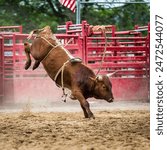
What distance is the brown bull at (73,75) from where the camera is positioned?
9039 millimetres

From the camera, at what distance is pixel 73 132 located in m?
7.27

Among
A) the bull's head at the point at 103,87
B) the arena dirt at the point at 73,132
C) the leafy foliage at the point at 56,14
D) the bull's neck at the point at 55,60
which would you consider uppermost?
the leafy foliage at the point at 56,14

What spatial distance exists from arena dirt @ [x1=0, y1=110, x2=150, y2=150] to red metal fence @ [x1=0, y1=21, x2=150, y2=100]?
3.05m

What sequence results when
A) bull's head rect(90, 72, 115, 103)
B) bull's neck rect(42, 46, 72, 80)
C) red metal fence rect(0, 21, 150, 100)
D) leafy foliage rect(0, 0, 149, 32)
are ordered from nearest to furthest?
bull's head rect(90, 72, 115, 103), bull's neck rect(42, 46, 72, 80), red metal fence rect(0, 21, 150, 100), leafy foliage rect(0, 0, 149, 32)

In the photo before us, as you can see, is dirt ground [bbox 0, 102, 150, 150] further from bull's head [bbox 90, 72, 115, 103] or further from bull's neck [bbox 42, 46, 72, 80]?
bull's neck [bbox 42, 46, 72, 80]

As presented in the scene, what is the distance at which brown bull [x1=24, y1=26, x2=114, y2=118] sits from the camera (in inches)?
356

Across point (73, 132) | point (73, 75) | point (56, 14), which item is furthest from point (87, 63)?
point (56, 14)

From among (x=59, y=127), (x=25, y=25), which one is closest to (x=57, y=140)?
(x=59, y=127)

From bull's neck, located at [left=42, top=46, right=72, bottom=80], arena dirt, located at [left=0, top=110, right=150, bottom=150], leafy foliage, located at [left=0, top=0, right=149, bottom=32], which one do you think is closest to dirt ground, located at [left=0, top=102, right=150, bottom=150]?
arena dirt, located at [left=0, top=110, right=150, bottom=150]

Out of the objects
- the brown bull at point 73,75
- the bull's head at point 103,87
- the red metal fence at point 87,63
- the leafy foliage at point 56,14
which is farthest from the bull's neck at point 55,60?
the leafy foliage at point 56,14

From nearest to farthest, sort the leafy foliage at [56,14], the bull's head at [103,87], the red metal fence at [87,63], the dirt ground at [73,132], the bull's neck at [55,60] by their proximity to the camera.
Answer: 1. the dirt ground at [73,132]
2. the bull's head at [103,87]
3. the bull's neck at [55,60]
4. the red metal fence at [87,63]
5. the leafy foliage at [56,14]

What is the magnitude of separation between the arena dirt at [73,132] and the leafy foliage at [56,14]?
17.0 meters

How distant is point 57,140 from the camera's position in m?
6.50

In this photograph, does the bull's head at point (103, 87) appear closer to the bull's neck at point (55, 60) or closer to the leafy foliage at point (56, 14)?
the bull's neck at point (55, 60)
